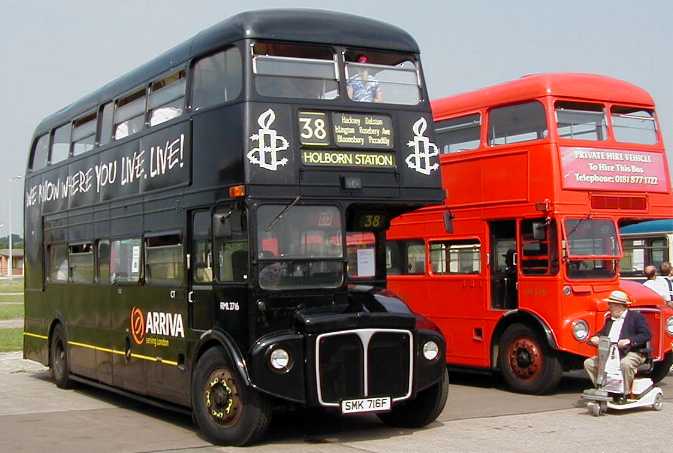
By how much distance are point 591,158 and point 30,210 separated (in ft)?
31.1

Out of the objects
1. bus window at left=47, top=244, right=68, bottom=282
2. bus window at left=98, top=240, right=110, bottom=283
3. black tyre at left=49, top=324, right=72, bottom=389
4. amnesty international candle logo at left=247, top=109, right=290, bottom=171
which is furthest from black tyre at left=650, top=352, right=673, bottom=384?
bus window at left=47, top=244, right=68, bottom=282

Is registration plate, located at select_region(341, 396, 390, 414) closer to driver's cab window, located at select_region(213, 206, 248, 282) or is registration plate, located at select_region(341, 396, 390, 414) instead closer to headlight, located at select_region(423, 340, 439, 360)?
headlight, located at select_region(423, 340, 439, 360)

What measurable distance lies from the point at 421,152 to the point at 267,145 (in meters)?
1.88

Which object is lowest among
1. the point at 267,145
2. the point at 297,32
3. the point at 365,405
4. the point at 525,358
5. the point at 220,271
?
the point at 365,405

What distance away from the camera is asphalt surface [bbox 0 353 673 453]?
9742 mm

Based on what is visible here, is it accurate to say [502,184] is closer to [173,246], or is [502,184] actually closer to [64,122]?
[173,246]

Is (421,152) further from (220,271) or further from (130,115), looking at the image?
(130,115)

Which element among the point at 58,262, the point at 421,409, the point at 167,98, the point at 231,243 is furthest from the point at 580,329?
the point at 58,262

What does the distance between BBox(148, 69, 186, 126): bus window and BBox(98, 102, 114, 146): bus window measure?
155cm

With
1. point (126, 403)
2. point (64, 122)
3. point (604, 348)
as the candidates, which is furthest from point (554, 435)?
point (64, 122)

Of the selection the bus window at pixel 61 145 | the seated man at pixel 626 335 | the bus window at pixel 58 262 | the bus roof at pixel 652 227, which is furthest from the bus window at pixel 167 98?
the bus roof at pixel 652 227

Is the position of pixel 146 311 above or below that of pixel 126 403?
above

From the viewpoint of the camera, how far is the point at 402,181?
34.8 ft

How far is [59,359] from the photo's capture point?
15508 mm
